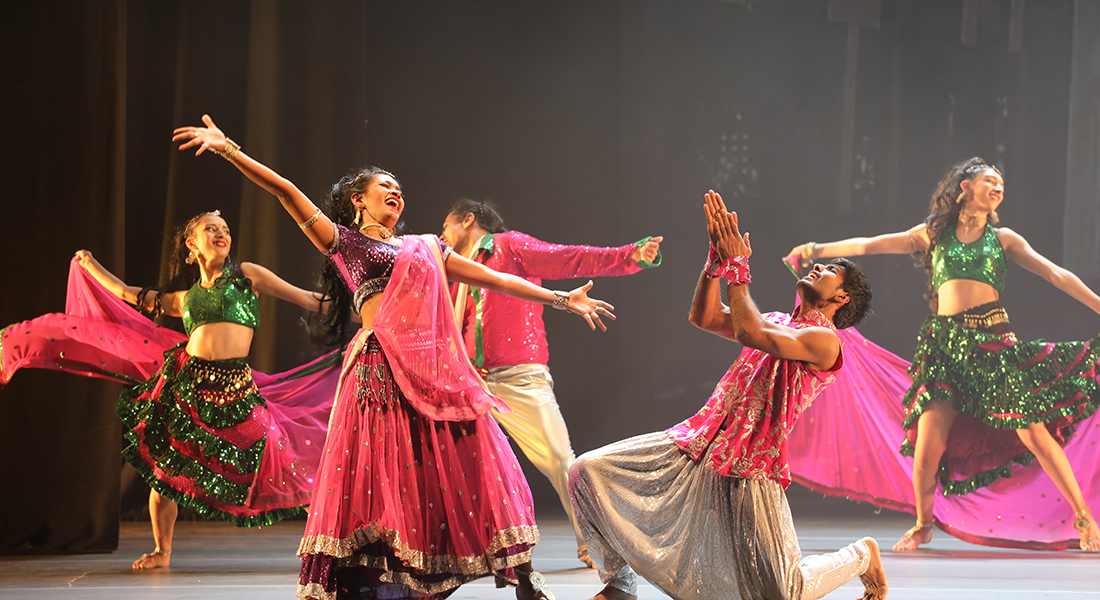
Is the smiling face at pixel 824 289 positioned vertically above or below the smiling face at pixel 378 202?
below

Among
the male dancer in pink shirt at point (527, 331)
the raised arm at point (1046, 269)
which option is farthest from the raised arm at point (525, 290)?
the raised arm at point (1046, 269)

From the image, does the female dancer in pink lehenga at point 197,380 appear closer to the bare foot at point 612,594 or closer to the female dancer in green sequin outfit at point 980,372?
the bare foot at point 612,594

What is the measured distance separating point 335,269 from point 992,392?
312cm

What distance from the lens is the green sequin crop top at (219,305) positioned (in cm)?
391

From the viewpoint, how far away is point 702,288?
2.50 meters

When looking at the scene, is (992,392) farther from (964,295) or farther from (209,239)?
(209,239)

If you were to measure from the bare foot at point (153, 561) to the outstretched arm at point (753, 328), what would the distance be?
2.64m

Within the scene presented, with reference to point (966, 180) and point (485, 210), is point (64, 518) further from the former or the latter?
point (966, 180)

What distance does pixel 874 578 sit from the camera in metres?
2.57

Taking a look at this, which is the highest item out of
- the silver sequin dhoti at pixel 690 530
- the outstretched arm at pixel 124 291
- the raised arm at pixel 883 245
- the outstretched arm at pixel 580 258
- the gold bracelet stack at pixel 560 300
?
the raised arm at pixel 883 245

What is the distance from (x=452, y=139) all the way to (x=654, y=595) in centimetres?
366

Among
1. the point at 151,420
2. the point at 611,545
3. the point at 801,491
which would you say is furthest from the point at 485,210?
the point at 801,491

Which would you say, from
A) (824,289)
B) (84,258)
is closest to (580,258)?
(824,289)

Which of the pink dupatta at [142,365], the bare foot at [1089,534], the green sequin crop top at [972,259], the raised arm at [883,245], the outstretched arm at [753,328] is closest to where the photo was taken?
the outstretched arm at [753,328]
